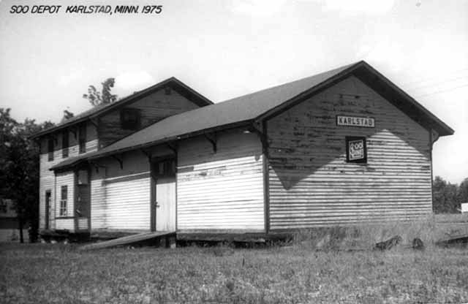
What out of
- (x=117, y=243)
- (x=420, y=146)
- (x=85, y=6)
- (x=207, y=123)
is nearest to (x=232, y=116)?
(x=207, y=123)

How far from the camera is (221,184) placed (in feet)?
58.9

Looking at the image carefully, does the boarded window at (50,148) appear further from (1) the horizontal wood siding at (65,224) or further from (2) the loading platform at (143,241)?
(2) the loading platform at (143,241)

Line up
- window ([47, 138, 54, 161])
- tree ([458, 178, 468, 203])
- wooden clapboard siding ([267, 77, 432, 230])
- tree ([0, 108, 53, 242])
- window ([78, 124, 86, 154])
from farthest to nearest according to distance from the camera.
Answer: tree ([458, 178, 468, 203]), tree ([0, 108, 53, 242]), window ([47, 138, 54, 161]), window ([78, 124, 86, 154]), wooden clapboard siding ([267, 77, 432, 230])

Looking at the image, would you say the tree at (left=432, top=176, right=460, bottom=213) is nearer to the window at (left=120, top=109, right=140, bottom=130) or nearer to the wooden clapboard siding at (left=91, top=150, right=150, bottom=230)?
the window at (left=120, top=109, right=140, bottom=130)

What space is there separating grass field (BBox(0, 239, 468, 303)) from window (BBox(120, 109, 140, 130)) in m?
14.9

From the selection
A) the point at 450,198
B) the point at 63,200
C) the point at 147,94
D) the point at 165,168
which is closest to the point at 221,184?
the point at 165,168

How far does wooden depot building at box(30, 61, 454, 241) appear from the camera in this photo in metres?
16.9

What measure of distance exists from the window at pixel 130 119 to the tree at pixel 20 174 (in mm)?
13147

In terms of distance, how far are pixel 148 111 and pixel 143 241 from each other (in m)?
9.79

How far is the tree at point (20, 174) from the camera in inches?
1465

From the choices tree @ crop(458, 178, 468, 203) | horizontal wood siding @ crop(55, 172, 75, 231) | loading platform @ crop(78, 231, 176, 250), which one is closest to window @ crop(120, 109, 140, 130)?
horizontal wood siding @ crop(55, 172, 75, 231)

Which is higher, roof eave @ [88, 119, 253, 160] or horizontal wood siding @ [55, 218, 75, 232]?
roof eave @ [88, 119, 253, 160]

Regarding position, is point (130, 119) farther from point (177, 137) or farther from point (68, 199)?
point (177, 137)

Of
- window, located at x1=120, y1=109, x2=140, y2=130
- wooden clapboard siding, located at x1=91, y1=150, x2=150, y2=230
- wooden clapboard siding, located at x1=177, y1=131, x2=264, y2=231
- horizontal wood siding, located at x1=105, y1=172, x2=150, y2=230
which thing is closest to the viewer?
wooden clapboard siding, located at x1=177, y1=131, x2=264, y2=231
